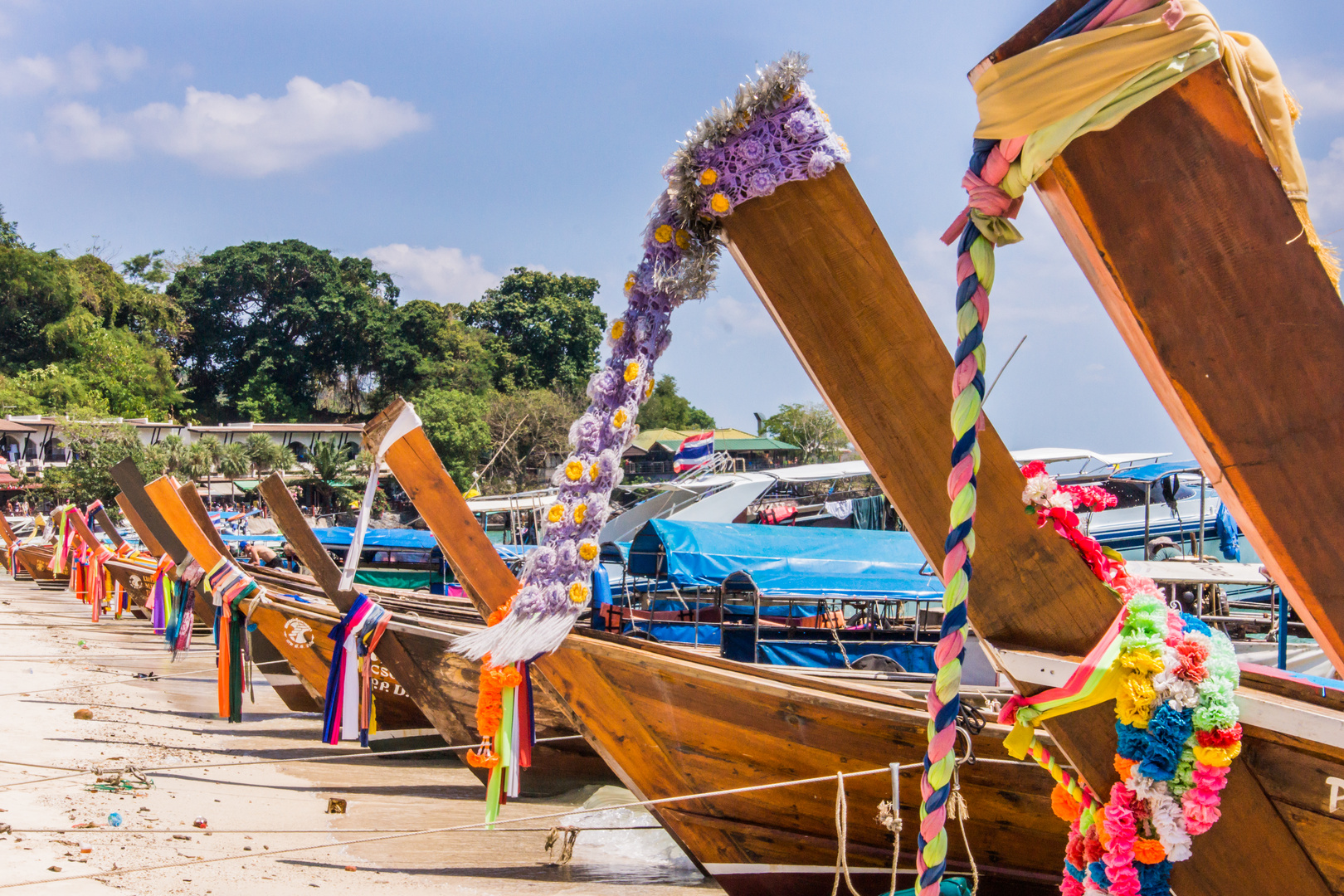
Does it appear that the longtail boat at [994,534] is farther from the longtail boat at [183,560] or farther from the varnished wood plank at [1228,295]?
the longtail boat at [183,560]

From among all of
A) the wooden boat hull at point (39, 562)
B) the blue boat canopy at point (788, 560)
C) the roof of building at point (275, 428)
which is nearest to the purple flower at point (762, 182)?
the blue boat canopy at point (788, 560)

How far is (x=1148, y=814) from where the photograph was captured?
1897 millimetres

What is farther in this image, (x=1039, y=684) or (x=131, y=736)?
(x=131, y=736)

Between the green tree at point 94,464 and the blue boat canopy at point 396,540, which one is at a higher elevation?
the green tree at point 94,464

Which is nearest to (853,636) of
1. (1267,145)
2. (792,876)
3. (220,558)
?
(792,876)

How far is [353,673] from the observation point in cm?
600

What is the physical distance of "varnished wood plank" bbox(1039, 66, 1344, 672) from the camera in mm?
1457

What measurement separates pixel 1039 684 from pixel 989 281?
3.29 feet

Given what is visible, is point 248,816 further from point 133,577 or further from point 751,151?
point 133,577

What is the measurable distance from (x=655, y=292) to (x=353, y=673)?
4217 millimetres

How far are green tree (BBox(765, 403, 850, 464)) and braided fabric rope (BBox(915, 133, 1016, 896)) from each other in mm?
44419

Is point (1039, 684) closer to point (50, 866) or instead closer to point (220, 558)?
point (50, 866)

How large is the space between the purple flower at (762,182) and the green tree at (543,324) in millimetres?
43766

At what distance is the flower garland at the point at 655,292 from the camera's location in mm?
2101
